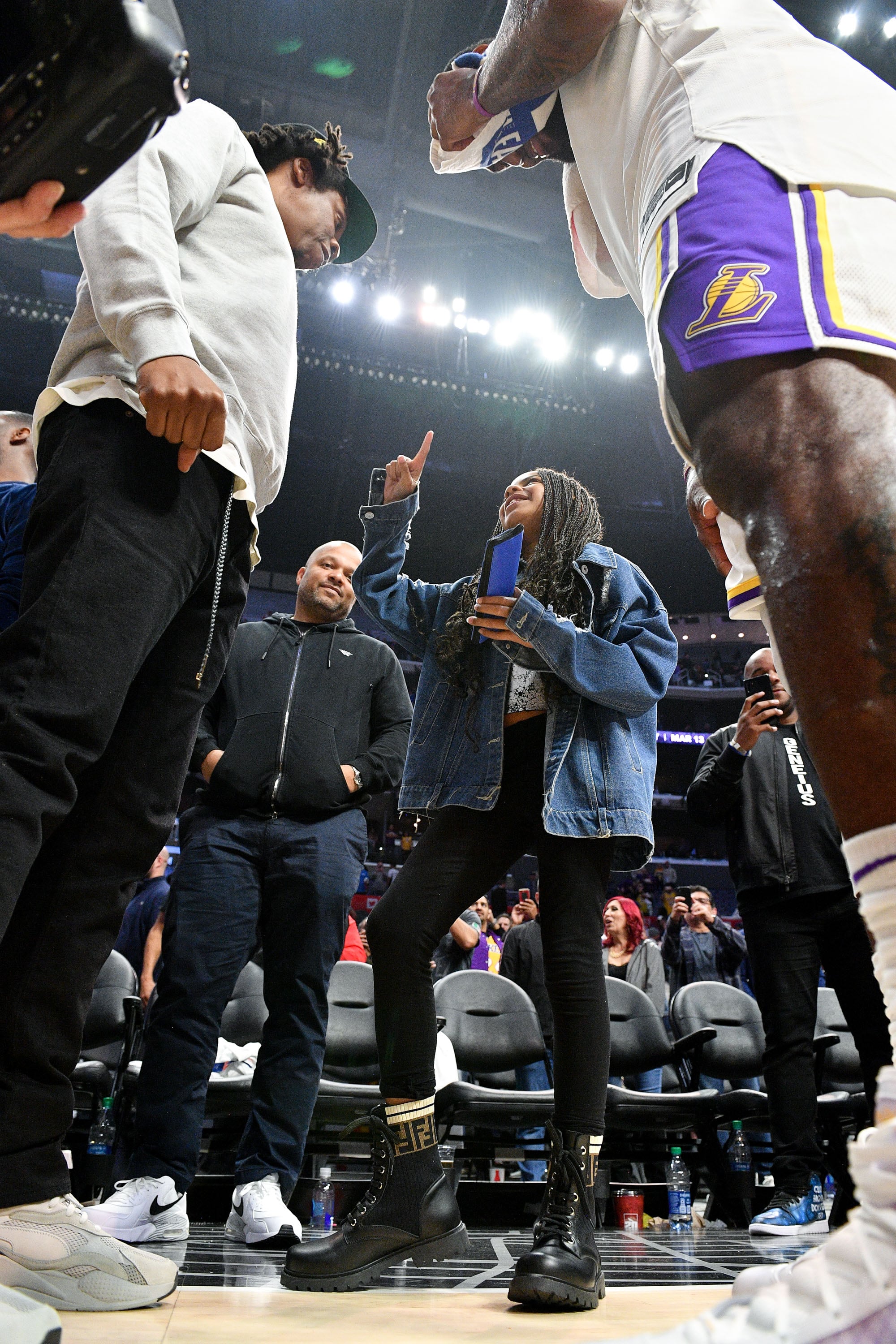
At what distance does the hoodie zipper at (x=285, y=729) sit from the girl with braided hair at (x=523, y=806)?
719mm

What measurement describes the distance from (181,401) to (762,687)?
264cm

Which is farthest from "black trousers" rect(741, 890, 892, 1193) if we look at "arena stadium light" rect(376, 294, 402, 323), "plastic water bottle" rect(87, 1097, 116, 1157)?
"arena stadium light" rect(376, 294, 402, 323)

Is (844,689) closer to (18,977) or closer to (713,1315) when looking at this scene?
(713,1315)

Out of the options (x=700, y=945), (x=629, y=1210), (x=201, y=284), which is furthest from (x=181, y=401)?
(x=700, y=945)

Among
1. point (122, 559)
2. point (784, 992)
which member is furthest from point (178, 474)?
point (784, 992)

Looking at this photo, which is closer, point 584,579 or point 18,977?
point 18,977

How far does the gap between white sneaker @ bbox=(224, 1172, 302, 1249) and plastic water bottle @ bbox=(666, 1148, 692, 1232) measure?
2102mm

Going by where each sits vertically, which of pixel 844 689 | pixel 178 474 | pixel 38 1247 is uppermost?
pixel 844 689

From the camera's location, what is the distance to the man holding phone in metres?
2.99

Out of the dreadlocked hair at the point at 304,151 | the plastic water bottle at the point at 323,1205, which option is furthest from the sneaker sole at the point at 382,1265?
the dreadlocked hair at the point at 304,151

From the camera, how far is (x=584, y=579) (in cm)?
211

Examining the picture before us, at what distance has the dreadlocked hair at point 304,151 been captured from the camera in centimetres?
185

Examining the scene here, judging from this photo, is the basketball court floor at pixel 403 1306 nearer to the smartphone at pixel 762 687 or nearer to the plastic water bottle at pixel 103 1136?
the plastic water bottle at pixel 103 1136

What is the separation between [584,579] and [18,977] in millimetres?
1423
